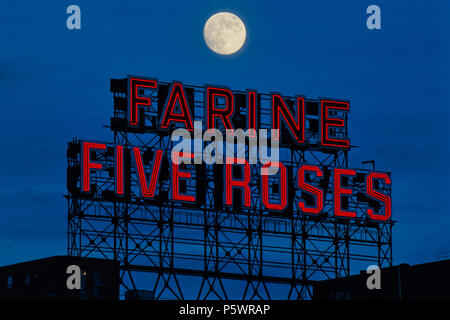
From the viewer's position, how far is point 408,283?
75.9 meters

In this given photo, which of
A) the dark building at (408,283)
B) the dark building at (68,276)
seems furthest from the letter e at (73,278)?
the dark building at (408,283)

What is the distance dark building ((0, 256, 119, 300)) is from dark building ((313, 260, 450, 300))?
45.5ft

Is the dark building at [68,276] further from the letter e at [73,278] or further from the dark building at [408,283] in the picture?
the dark building at [408,283]

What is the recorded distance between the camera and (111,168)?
67.9 m

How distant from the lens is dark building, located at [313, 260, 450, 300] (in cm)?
7438

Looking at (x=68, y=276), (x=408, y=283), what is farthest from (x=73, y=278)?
(x=408, y=283)

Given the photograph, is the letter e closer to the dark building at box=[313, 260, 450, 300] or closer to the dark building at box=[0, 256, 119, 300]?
the dark building at box=[0, 256, 119, 300]

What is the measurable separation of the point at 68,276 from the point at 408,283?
22.1 metres

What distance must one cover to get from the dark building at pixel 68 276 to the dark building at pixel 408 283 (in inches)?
547

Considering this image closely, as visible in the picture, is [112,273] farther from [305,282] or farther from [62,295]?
[305,282]

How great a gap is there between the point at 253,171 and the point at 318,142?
4.58 meters

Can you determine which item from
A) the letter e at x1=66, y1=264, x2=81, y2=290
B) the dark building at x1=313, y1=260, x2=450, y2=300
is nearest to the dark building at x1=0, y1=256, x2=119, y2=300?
the letter e at x1=66, y1=264, x2=81, y2=290

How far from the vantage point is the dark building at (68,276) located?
2835 inches
